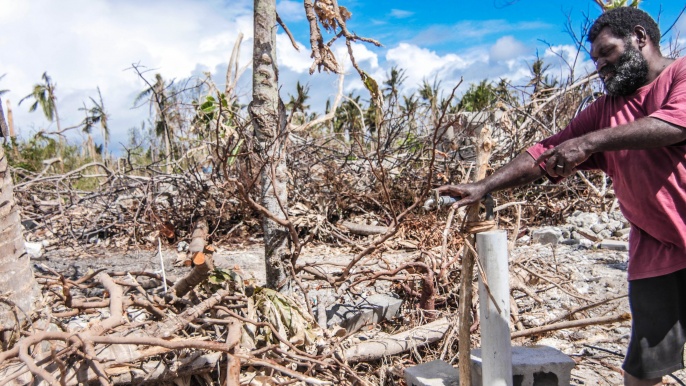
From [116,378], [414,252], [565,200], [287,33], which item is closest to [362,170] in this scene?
[414,252]

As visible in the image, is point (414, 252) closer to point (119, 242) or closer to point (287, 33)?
point (287, 33)

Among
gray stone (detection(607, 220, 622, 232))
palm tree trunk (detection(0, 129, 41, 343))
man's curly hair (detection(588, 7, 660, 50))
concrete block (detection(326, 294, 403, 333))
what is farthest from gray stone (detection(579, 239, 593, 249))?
palm tree trunk (detection(0, 129, 41, 343))

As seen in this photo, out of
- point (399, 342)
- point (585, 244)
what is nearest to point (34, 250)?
point (399, 342)

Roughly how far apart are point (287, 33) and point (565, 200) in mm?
4930

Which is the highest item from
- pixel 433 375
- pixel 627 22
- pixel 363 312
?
pixel 627 22

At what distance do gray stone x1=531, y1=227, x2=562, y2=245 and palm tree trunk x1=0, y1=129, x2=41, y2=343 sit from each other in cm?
490

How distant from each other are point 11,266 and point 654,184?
8.99ft

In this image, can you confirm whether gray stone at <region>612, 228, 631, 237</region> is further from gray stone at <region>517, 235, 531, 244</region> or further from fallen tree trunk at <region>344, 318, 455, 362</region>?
fallen tree trunk at <region>344, 318, 455, 362</region>

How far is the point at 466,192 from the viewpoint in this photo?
1.86 meters

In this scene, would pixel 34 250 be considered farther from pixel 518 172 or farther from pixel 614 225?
pixel 614 225

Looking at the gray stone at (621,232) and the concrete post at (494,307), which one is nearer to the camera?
the concrete post at (494,307)

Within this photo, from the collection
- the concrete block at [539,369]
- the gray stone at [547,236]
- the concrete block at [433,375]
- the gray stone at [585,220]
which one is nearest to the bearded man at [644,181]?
the concrete block at [539,369]

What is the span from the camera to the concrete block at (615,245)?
5211 millimetres

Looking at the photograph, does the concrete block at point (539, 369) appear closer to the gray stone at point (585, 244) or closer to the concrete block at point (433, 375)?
the concrete block at point (433, 375)
